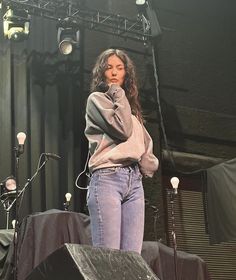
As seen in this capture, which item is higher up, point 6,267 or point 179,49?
point 179,49

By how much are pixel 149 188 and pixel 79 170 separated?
36.6 inches

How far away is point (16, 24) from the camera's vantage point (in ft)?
21.3

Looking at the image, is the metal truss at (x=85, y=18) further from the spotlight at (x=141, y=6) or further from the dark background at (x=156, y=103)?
the dark background at (x=156, y=103)

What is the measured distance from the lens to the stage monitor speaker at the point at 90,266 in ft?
4.79

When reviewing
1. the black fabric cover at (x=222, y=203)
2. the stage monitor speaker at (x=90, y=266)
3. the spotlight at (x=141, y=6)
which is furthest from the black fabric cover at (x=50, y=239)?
the spotlight at (x=141, y=6)

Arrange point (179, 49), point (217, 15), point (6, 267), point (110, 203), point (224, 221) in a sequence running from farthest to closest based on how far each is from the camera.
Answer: point (217, 15)
point (179, 49)
point (224, 221)
point (6, 267)
point (110, 203)

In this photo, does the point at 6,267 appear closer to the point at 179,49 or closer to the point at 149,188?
the point at 149,188

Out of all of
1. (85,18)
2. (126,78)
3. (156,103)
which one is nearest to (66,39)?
(85,18)

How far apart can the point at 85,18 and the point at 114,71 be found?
4.84 m

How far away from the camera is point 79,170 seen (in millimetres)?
6758

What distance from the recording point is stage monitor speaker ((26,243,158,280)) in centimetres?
146

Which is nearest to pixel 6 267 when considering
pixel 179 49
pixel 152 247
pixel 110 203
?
pixel 152 247

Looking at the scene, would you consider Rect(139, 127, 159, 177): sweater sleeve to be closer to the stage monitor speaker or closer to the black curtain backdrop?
the stage monitor speaker

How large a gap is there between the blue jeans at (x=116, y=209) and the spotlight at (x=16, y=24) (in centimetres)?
465
